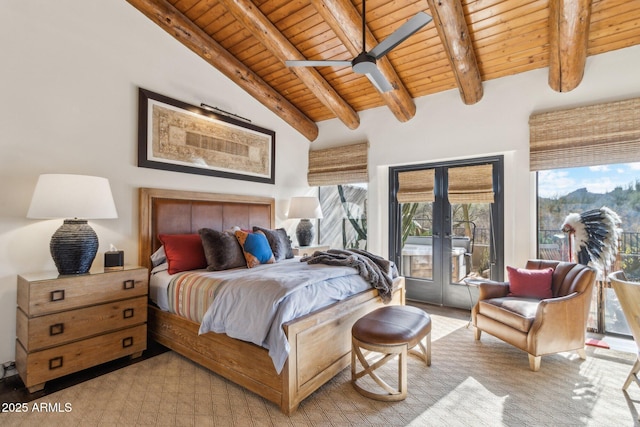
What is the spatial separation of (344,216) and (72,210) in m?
3.77

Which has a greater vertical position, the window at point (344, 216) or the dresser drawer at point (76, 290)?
the window at point (344, 216)

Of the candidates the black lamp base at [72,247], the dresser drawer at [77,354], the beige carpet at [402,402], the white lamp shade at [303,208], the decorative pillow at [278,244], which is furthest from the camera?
the white lamp shade at [303,208]

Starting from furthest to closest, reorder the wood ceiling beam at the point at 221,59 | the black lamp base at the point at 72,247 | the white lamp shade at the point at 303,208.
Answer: the white lamp shade at the point at 303,208
the wood ceiling beam at the point at 221,59
the black lamp base at the point at 72,247

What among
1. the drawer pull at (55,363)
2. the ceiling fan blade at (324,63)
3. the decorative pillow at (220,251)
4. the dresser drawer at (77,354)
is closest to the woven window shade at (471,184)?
the ceiling fan blade at (324,63)

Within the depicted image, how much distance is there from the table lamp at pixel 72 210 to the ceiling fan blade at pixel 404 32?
2483 mm

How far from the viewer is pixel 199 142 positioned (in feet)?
12.6

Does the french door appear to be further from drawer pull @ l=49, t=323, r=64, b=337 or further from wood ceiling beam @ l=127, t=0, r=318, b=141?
drawer pull @ l=49, t=323, r=64, b=337

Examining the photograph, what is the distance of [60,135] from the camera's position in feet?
9.07

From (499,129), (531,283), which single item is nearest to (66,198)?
(531,283)

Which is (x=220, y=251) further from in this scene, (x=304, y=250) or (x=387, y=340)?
(x=387, y=340)

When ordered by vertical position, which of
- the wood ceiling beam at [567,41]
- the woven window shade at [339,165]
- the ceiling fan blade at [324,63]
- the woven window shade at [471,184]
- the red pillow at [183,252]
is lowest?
the red pillow at [183,252]

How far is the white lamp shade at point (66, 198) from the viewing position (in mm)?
2357

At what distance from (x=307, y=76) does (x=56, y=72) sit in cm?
252

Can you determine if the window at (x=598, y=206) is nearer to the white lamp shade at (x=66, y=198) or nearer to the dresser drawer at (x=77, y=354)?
the dresser drawer at (x=77, y=354)
